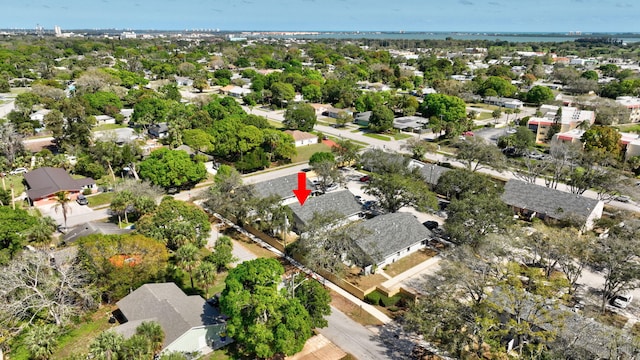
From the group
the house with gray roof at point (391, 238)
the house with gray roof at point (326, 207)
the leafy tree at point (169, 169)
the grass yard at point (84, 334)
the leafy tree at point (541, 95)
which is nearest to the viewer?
the grass yard at point (84, 334)

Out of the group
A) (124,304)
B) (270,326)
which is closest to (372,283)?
(270,326)

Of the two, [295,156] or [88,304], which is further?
[295,156]

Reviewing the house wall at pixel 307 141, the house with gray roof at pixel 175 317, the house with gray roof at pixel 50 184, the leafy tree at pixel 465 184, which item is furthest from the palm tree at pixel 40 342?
the house wall at pixel 307 141

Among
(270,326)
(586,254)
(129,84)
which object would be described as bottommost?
(270,326)

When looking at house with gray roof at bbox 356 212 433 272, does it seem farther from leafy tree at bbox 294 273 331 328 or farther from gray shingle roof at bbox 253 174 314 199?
gray shingle roof at bbox 253 174 314 199

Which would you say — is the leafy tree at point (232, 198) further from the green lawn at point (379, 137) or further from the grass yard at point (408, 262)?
the green lawn at point (379, 137)

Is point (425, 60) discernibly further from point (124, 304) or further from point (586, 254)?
point (124, 304)
